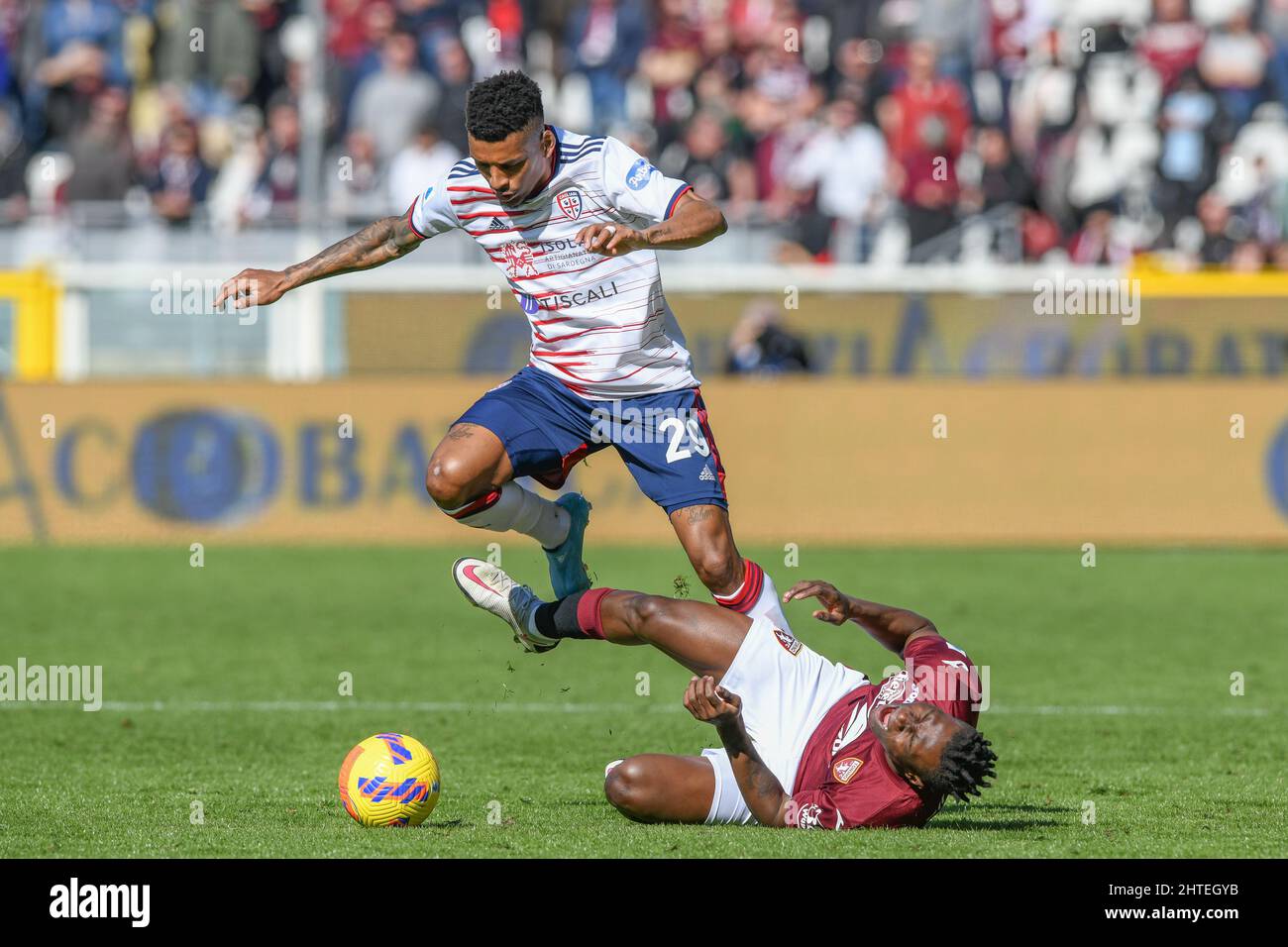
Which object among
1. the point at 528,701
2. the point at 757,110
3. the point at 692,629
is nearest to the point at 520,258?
the point at 692,629

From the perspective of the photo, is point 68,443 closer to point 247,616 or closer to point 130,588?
point 130,588

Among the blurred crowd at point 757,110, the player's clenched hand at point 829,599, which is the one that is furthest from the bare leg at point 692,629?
the blurred crowd at point 757,110

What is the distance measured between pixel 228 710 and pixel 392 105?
11.2m

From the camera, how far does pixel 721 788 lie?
7195mm

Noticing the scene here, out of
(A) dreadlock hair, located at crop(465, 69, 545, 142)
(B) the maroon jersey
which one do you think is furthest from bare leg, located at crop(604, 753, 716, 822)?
(A) dreadlock hair, located at crop(465, 69, 545, 142)

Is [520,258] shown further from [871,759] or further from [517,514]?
[871,759]

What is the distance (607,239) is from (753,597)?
6.38 feet

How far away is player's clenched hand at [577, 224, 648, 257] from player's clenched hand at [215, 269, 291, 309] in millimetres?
1547

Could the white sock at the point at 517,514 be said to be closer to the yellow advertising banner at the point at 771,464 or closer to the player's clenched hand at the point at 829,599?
the player's clenched hand at the point at 829,599

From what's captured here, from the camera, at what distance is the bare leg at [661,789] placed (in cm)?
715

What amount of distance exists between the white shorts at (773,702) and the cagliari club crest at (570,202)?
1.93 meters

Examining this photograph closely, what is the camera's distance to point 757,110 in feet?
67.2

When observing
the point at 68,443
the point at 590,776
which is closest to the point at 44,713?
the point at 590,776

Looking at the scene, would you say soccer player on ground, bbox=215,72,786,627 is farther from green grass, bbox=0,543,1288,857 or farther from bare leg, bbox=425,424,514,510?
green grass, bbox=0,543,1288,857
